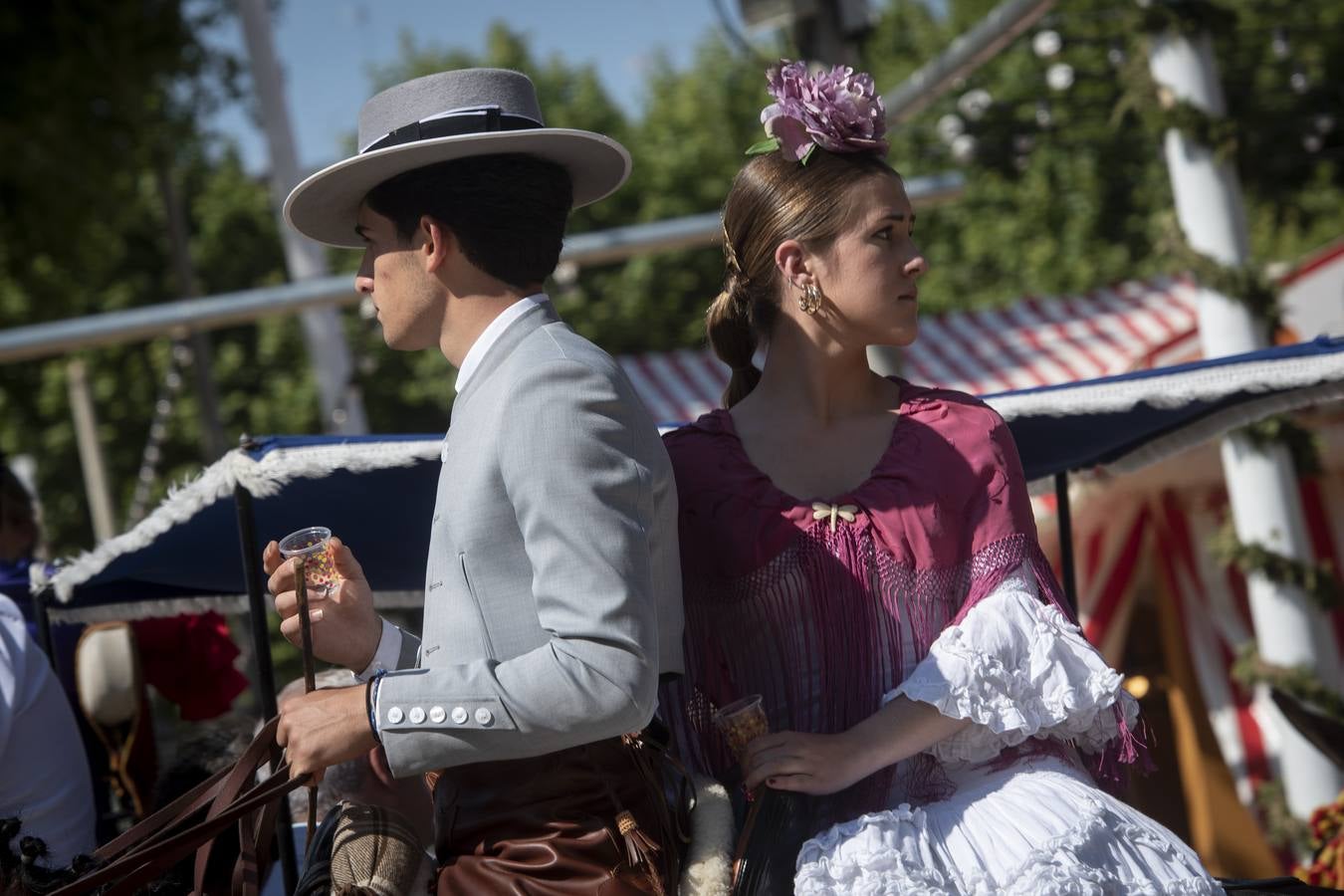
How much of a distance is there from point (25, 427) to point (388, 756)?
1003 inches

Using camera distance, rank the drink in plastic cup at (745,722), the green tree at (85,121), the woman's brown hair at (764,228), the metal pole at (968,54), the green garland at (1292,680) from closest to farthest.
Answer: the drink in plastic cup at (745,722)
the woman's brown hair at (764,228)
the green garland at (1292,680)
the metal pole at (968,54)
the green tree at (85,121)

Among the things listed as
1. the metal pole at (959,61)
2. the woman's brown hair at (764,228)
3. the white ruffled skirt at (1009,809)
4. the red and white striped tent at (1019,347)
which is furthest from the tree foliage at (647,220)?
the white ruffled skirt at (1009,809)

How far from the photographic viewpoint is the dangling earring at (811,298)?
8.40ft

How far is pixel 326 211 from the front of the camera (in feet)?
7.99

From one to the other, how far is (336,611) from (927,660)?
2.90 feet

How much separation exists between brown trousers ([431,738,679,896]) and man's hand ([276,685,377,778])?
19cm

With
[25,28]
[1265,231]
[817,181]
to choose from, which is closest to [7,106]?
[25,28]

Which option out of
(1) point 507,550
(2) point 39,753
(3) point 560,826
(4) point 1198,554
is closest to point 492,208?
(1) point 507,550

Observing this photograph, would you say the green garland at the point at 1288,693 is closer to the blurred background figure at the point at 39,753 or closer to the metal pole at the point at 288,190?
the blurred background figure at the point at 39,753

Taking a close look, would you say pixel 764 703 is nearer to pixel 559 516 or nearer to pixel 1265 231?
pixel 559 516

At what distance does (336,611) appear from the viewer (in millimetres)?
2258

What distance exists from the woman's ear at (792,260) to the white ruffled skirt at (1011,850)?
873 millimetres

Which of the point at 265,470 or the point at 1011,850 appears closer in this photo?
the point at 1011,850

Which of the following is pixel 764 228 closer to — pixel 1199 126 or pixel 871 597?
pixel 871 597
